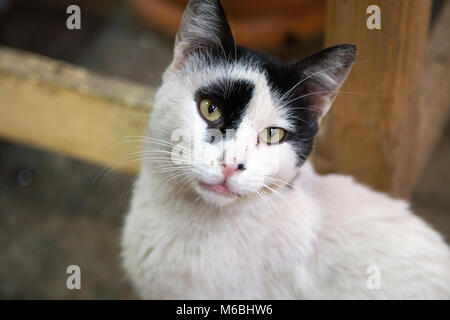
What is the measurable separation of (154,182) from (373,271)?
678mm

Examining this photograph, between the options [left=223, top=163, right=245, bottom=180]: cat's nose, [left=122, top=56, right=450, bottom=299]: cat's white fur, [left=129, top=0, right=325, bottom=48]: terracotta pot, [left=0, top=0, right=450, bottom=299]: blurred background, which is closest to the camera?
[left=223, top=163, right=245, bottom=180]: cat's nose

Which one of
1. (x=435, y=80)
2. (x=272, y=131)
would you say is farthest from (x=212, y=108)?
(x=435, y=80)

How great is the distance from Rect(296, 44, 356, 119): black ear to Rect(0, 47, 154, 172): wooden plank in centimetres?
73

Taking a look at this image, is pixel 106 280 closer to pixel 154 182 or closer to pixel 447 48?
pixel 154 182

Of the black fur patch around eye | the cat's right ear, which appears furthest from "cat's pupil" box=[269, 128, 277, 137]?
the cat's right ear

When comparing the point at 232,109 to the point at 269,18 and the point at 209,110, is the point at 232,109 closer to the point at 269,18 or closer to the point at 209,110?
the point at 209,110

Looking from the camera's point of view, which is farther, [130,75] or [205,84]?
[130,75]

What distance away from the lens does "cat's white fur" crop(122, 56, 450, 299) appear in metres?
1.37

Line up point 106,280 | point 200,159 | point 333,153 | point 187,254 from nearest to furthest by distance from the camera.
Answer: point 200,159
point 187,254
point 333,153
point 106,280

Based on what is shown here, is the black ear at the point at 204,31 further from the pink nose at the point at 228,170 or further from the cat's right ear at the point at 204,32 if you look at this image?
the pink nose at the point at 228,170

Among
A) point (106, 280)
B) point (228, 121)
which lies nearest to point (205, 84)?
point (228, 121)

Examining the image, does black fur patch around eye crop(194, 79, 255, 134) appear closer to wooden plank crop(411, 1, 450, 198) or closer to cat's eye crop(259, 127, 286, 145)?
cat's eye crop(259, 127, 286, 145)

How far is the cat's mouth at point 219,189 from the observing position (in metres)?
1.18
